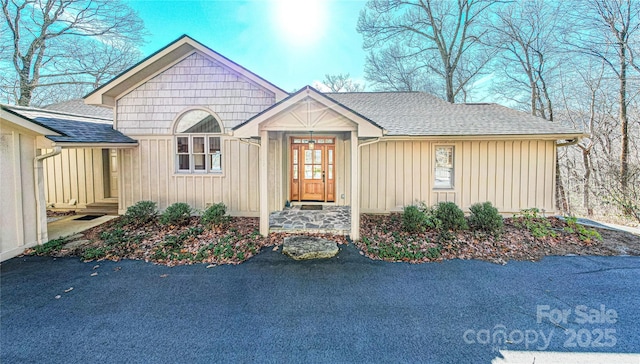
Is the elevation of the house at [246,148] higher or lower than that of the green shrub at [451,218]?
higher

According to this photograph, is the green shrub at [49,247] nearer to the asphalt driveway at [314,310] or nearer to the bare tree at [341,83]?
the asphalt driveway at [314,310]

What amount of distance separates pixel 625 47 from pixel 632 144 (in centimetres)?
396

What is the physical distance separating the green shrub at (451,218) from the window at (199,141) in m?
6.83

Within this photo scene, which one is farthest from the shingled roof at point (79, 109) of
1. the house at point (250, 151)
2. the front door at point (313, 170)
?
the front door at point (313, 170)

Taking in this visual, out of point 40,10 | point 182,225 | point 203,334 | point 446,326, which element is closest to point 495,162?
point 446,326

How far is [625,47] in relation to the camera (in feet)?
34.3

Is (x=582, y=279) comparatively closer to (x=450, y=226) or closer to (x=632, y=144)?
(x=450, y=226)

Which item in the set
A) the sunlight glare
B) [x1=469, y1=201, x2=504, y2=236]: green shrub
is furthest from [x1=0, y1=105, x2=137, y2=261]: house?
[x1=469, y1=201, x2=504, y2=236]: green shrub

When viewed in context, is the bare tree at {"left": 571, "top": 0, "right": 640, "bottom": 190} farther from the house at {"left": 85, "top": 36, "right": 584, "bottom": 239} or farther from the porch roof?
the porch roof

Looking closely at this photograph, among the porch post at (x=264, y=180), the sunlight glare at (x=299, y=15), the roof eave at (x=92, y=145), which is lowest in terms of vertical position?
the porch post at (x=264, y=180)

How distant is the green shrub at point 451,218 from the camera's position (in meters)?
6.85

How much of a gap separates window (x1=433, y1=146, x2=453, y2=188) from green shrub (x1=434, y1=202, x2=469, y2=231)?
6.56 ft

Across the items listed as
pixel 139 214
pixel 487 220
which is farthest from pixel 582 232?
pixel 139 214

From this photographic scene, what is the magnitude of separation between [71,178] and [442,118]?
13.6 metres
